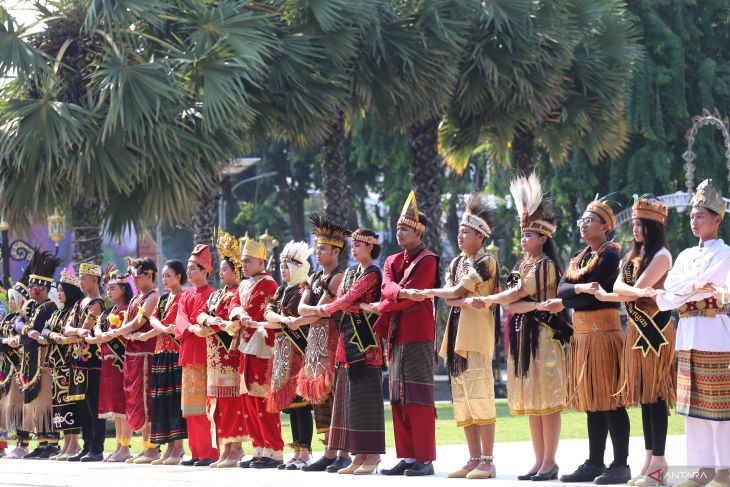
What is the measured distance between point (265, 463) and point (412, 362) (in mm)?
2296

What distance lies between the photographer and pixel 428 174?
2353 cm

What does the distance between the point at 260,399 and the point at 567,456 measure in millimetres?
2967

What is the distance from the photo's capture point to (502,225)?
37812 millimetres

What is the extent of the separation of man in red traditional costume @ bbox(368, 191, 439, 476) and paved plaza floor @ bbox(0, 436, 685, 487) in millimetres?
303

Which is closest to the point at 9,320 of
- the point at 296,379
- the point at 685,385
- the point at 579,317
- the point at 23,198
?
the point at 23,198

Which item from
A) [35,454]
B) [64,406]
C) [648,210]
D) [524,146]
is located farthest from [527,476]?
[524,146]

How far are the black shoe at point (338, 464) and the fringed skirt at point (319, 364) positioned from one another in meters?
0.54

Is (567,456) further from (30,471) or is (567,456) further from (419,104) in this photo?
(419,104)

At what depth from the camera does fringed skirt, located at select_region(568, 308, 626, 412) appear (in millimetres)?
10227

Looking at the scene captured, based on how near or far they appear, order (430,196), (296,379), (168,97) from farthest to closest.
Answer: (430,196) → (168,97) → (296,379)

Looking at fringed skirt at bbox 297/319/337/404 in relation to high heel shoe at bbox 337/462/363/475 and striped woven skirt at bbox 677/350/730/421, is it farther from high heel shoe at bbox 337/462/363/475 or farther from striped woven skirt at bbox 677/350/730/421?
striped woven skirt at bbox 677/350/730/421

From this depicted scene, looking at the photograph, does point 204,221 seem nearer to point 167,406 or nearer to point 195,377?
point 167,406

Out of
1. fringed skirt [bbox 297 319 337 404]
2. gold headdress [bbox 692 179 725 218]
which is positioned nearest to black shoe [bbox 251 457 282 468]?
fringed skirt [bbox 297 319 337 404]

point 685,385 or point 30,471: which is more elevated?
point 685,385
